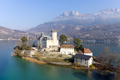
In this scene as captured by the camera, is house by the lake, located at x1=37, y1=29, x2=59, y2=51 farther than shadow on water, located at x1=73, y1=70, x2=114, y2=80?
Yes

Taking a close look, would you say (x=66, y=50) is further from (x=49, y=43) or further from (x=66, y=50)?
(x=49, y=43)

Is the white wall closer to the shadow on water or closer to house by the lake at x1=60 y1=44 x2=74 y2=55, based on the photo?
house by the lake at x1=60 y1=44 x2=74 y2=55

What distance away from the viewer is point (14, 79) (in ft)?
68.7

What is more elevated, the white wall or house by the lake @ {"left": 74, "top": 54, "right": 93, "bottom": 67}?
the white wall

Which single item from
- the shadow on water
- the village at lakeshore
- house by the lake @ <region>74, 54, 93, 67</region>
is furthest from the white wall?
the shadow on water

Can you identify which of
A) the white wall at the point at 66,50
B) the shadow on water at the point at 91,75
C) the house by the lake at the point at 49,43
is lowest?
the shadow on water at the point at 91,75

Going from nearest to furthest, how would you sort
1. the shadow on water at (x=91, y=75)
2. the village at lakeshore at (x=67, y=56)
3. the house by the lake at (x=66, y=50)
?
the shadow on water at (x=91, y=75) → the village at lakeshore at (x=67, y=56) → the house by the lake at (x=66, y=50)

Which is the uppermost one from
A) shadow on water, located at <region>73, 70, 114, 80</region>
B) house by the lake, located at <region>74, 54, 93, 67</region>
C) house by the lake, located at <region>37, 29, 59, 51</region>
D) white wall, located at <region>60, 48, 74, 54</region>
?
house by the lake, located at <region>37, 29, 59, 51</region>

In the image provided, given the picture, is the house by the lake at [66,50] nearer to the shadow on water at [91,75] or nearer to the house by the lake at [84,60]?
the house by the lake at [84,60]

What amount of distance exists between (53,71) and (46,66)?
12.3ft

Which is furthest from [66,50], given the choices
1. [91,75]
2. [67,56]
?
[91,75]

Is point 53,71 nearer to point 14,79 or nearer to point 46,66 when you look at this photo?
point 46,66

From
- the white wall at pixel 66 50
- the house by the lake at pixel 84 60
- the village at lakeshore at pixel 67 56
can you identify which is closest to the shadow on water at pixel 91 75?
the village at lakeshore at pixel 67 56

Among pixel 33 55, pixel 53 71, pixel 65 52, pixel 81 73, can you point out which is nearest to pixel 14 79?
pixel 53 71
